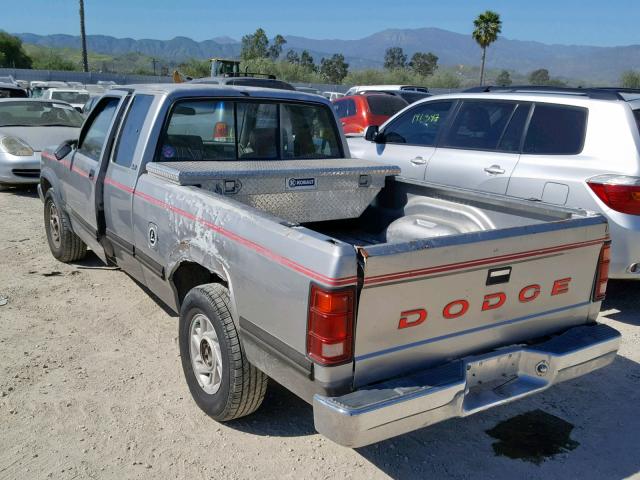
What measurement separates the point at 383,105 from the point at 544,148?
816 cm

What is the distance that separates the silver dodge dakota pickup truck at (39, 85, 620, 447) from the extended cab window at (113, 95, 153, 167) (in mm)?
17

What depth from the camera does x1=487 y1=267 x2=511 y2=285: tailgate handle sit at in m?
2.85

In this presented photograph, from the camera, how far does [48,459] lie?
10.2 ft

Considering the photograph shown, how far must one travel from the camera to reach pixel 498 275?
2.88 meters

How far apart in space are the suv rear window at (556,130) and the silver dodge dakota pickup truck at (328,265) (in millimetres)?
1615

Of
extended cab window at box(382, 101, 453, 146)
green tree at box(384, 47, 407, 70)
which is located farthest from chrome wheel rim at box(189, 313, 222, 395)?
green tree at box(384, 47, 407, 70)

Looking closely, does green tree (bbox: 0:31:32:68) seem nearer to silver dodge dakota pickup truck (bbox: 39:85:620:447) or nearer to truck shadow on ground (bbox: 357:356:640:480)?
silver dodge dakota pickup truck (bbox: 39:85:620:447)

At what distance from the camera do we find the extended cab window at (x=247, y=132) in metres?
4.32

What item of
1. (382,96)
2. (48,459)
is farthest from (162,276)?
(382,96)

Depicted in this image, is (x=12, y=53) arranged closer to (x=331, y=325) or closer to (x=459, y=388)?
(x=331, y=325)

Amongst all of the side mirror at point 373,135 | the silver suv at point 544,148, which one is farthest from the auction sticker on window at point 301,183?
the side mirror at point 373,135

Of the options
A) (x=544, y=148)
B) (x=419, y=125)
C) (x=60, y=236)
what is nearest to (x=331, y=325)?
(x=544, y=148)

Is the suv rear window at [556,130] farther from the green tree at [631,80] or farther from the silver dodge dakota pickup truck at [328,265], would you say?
the green tree at [631,80]

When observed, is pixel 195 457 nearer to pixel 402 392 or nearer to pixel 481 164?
pixel 402 392
